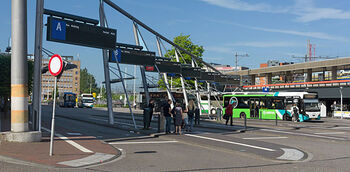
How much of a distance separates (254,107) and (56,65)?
32267 mm

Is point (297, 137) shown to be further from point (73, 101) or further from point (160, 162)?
point (73, 101)

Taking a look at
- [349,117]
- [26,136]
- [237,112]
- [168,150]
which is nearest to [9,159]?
[26,136]

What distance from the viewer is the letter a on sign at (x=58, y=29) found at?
59.9 ft

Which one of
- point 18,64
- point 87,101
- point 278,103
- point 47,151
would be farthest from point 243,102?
point 87,101

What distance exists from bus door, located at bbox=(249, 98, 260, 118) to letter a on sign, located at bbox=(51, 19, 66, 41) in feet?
83.5

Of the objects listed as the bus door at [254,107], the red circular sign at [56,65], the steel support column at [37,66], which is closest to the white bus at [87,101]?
the bus door at [254,107]

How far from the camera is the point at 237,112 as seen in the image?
1647 inches

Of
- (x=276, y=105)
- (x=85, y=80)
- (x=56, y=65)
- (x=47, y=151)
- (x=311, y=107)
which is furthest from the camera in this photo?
(x=85, y=80)

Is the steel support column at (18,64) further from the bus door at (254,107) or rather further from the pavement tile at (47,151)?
the bus door at (254,107)

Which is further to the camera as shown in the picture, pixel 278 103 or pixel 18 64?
pixel 278 103

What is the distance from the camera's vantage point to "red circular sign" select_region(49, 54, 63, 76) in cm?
996

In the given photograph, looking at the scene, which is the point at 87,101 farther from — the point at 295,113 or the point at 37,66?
the point at 37,66

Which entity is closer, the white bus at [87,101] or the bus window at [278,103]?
the bus window at [278,103]

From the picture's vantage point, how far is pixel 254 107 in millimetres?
40156
